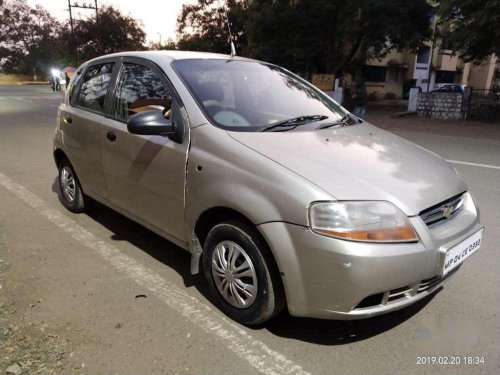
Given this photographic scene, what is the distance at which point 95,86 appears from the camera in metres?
4.34

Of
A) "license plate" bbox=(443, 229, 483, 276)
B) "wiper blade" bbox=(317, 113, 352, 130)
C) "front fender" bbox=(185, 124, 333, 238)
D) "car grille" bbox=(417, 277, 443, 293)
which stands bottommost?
"car grille" bbox=(417, 277, 443, 293)

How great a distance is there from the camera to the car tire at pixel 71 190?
15.6ft

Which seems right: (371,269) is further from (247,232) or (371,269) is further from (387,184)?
(247,232)

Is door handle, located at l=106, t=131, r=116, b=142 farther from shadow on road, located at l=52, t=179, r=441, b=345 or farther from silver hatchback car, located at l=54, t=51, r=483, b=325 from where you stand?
shadow on road, located at l=52, t=179, r=441, b=345

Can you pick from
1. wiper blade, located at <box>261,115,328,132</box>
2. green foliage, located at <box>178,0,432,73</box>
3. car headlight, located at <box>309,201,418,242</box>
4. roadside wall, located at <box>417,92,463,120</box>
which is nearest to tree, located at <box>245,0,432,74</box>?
green foliage, located at <box>178,0,432,73</box>

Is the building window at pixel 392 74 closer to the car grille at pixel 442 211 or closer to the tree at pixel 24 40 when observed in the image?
the car grille at pixel 442 211

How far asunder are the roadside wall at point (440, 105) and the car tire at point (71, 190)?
15.6 metres

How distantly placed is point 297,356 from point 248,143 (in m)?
1.32

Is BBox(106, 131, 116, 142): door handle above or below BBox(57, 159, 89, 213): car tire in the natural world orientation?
above

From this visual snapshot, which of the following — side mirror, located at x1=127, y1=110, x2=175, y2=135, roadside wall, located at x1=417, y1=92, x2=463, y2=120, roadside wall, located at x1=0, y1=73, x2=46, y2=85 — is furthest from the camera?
roadside wall, located at x1=0, y1=73, x2=46, y2=85

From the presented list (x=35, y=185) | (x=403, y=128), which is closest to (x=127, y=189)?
(x=35, y=185)

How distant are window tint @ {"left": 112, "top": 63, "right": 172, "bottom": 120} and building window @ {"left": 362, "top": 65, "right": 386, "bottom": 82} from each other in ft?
118

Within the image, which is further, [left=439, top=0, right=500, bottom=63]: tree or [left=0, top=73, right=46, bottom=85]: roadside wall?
[left=0, top=73, right=46, bottom=85]: roadside wall

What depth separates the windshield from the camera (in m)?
3.20
